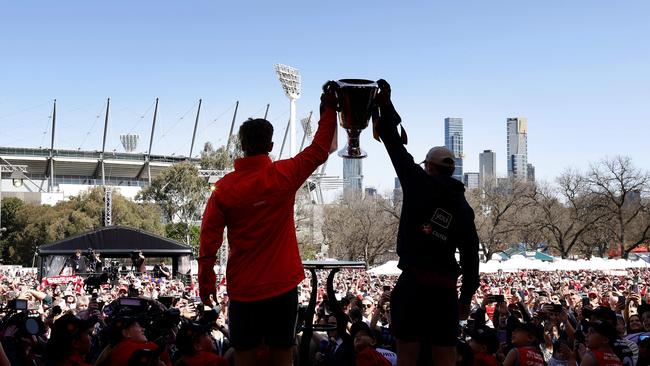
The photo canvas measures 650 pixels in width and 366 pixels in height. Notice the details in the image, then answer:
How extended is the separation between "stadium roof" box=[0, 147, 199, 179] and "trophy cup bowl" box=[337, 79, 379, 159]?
116222 mm

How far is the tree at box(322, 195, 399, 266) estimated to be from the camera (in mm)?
70312

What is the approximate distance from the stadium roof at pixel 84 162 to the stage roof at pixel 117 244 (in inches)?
3015

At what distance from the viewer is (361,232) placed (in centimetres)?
7112

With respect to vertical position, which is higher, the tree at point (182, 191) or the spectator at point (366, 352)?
the tree at point (182, 191)

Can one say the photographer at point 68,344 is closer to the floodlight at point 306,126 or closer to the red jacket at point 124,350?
the red jacket at point 124,350

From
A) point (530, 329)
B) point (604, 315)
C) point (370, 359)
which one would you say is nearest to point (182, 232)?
point (604, 315)

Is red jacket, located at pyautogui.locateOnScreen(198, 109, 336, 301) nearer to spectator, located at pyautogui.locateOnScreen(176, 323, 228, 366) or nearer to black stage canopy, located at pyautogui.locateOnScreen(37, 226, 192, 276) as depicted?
spectator, located at pyautogui.locateOnScreen(176, 323, 228, 366)

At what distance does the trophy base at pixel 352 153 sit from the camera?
197 inches

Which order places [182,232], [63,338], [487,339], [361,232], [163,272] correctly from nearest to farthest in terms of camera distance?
[63,338] < [487,339] < [163,272] < [361,232] < [182,232]

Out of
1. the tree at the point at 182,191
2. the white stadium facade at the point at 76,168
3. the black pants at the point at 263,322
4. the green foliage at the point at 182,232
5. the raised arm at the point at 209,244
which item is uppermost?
the white stadium facade at the point at 76,168

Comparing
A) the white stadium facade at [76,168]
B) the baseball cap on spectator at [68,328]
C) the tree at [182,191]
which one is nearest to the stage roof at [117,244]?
the tree at [182,191]

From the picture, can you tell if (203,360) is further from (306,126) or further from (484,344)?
(306,126)

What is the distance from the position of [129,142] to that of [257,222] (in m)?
129

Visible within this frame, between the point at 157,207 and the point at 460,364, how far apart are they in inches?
2908
